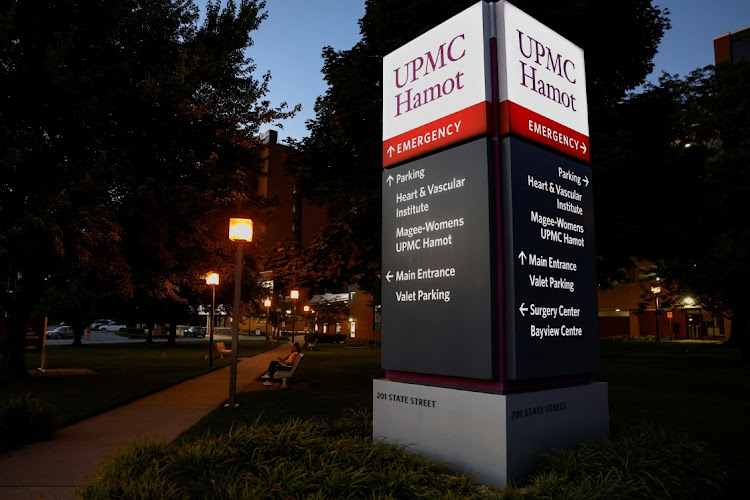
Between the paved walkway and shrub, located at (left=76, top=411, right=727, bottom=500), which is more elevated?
shrub, located at (left=76, top=411, right=727, bottom=500)

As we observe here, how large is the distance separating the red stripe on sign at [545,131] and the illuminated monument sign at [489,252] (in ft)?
0.06

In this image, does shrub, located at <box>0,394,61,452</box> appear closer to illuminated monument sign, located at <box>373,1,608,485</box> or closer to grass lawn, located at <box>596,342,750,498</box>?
illuminated monument sign, located at <box>373,1,608,485</box>

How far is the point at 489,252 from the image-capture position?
522cm

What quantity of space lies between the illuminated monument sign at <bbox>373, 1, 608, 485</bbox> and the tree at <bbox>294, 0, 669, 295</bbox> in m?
7.61

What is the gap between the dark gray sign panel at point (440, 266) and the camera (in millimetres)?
5281

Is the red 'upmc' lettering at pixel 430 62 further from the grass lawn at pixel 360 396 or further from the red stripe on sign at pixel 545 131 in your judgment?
the grass lawn at pixel 360 396

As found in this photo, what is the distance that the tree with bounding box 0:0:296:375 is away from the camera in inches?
536

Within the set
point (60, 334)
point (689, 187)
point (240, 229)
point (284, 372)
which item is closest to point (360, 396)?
point (284, 372)

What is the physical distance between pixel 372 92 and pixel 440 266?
11.0 metres

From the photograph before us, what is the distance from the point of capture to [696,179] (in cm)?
1805

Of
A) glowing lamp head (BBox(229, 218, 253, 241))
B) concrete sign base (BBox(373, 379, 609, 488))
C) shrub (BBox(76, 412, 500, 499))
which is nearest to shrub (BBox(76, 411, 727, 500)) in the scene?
shrub (BBox(76, 412, 500, 499))

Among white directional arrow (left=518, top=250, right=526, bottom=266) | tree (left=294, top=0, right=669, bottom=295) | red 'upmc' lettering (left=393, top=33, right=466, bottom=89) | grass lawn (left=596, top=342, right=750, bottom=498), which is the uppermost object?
tree (left=294, top=0, right=669, bottom=295)

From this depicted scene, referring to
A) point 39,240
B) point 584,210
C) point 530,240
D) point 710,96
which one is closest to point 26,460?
point 530,240

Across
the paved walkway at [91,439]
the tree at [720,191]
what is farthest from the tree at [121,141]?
the tree at [720,191]
